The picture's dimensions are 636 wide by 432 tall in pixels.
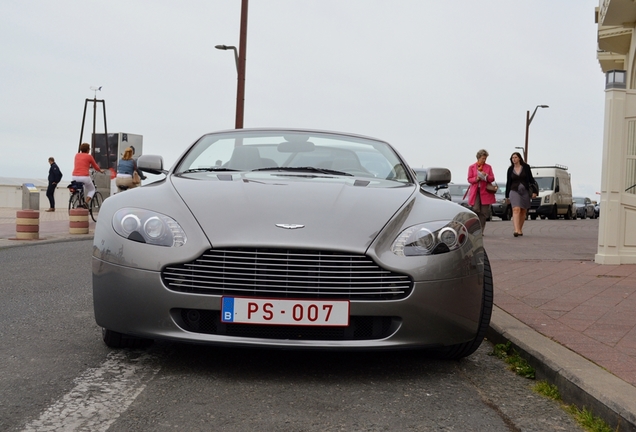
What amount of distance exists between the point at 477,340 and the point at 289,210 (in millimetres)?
1242

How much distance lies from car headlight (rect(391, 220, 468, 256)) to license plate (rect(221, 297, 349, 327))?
1.39 feet

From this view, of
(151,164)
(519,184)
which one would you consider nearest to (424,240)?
(151,164)

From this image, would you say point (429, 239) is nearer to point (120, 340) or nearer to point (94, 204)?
point (120, 340)

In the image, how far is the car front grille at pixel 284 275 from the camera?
139 inches

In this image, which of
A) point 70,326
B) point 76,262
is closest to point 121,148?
point 76,262

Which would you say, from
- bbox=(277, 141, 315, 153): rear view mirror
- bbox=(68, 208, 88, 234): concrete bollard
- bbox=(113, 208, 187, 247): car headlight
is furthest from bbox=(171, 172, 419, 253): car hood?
bbox=(68, 208, 88, 234): concrete bollard

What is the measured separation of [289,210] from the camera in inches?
149

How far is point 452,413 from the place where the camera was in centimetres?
328

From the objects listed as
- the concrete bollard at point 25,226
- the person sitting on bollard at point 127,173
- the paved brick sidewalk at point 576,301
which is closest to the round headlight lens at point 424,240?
the paved brick sidewalk at point 576,301

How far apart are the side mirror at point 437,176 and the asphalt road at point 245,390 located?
1192 mm

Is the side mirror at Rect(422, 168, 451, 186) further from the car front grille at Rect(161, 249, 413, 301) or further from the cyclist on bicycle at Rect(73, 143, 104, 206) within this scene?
the cyclist on bicycle at Rect(73, 143, 104, 206)

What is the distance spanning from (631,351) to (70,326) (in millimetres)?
3356

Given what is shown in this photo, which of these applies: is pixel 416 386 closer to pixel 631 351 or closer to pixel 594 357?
pixel 594 357

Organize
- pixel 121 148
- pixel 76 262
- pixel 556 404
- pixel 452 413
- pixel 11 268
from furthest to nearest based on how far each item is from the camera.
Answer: pixel 121 148 < pixel 76 262 < pixel 11 268 < pixel 556 404 < pixel 452 413
